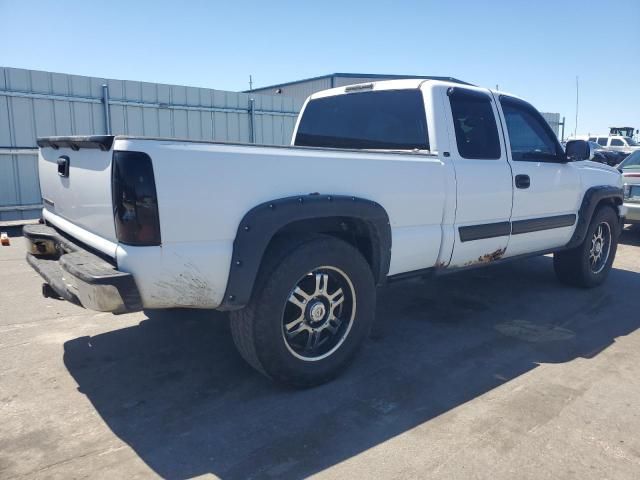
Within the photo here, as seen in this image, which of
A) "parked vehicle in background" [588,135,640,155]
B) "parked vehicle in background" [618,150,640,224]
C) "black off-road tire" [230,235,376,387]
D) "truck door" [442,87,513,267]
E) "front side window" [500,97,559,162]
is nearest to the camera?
"black off-road tire" [230,235,376,387]

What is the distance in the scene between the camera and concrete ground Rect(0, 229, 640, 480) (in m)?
2.54

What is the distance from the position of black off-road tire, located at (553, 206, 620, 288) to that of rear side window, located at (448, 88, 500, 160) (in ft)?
6.34

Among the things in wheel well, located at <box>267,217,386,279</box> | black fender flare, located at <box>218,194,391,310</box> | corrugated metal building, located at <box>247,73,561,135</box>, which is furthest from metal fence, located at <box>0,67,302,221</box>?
black fender flare, located at <box>218,194,391,310</box>

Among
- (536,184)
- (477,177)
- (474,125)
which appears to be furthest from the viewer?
(536,184)

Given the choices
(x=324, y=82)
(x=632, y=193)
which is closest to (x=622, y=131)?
(x=324, y=82)

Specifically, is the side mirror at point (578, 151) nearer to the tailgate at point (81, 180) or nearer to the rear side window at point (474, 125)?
the rear side window at point (474, 125)

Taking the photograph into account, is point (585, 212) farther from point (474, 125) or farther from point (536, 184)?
point (474, 125)

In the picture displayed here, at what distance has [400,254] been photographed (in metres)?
3.67

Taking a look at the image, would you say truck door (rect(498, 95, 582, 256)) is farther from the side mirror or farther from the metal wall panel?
the metal wall panel

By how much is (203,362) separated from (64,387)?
869 millimetres

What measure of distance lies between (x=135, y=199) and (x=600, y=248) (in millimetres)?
5246

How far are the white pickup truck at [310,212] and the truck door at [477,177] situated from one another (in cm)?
2

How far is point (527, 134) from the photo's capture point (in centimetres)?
484

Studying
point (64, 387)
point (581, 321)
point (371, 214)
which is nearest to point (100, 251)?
point (64, 387)
